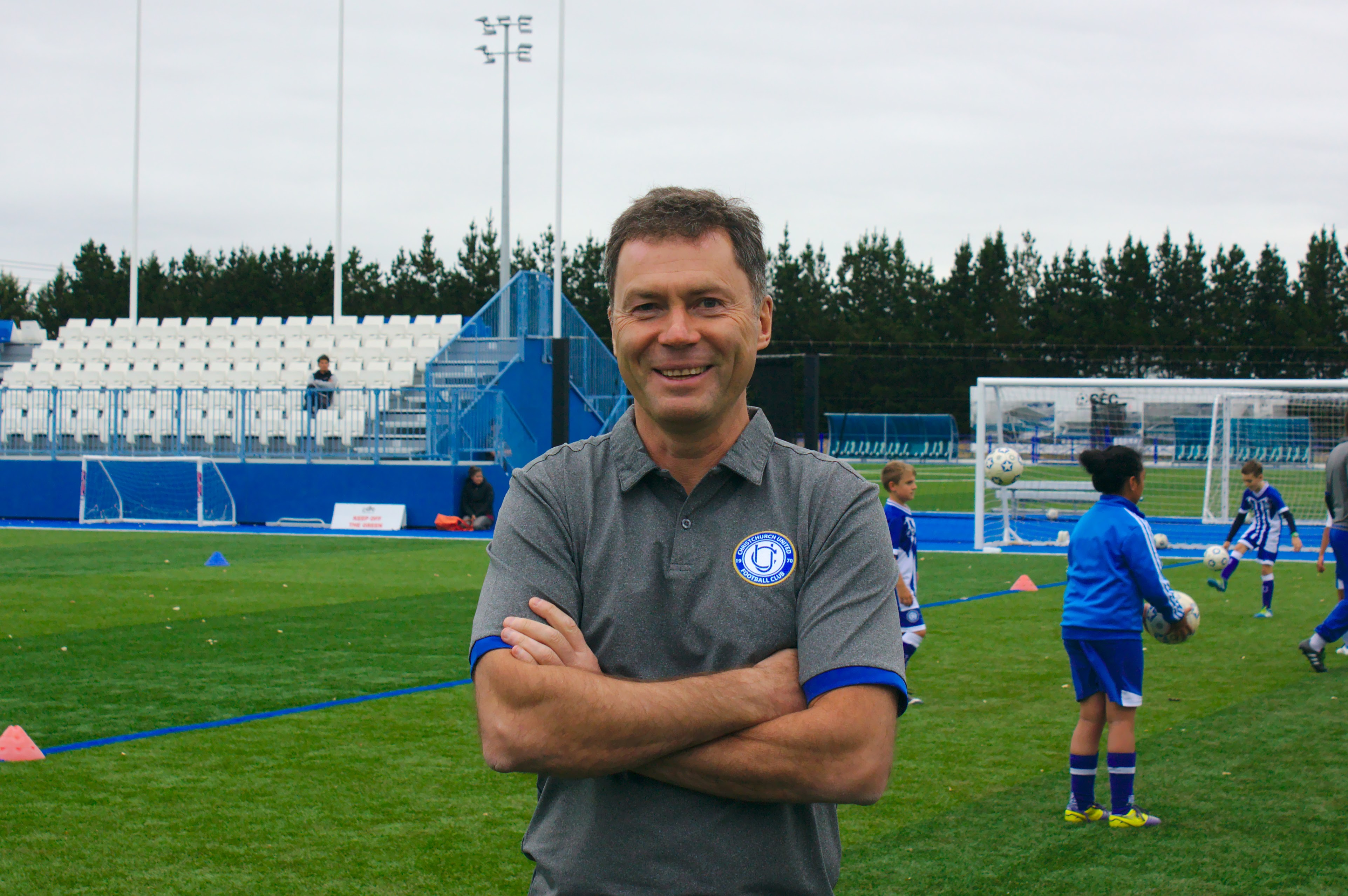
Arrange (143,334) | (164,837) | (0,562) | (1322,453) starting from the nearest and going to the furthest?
(164,837)
(0,562)
(1322,453)
(143,334)

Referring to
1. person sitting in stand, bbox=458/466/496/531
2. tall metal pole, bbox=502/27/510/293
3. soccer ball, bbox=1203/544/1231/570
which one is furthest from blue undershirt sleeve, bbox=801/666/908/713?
tall metal pole, bbox=502/27/510/293

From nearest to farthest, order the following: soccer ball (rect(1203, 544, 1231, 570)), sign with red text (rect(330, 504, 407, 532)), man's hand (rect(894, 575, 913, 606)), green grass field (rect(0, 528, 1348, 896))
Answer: green grass field (rect(0, 528, 1348, 896))
man's hand (rect(894, 575, 913, 606))
soccer ball (rect(1203, 544, 1231, 570))
sign with red text (rect(330, 504, 407, 532))

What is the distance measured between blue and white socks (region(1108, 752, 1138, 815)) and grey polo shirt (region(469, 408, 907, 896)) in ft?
12.9

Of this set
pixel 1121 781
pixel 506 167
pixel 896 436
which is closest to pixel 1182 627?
pixel 1121 781

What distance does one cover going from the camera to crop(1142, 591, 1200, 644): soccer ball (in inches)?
226

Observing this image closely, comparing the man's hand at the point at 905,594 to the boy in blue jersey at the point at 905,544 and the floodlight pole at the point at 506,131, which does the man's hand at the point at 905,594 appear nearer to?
the boy in blue jersey at the point at 905,544

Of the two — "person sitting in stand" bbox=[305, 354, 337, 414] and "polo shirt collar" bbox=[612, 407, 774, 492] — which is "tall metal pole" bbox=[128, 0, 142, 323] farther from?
"polo shirt collar" bbox=[612, 407, 774, 492]

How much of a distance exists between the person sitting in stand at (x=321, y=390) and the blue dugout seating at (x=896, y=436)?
97.3 feet

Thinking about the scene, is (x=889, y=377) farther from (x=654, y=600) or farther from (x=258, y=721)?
(x=654, y=600)

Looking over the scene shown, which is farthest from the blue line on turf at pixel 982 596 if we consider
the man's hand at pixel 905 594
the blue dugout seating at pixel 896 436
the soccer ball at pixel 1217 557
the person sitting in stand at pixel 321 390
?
the blue dugout seating at pixel 896 436

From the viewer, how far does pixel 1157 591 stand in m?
5.64

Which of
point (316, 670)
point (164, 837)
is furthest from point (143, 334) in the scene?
point (164, 837)

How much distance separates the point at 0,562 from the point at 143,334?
1734 centimetres

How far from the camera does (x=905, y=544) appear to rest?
7887 millimetres
